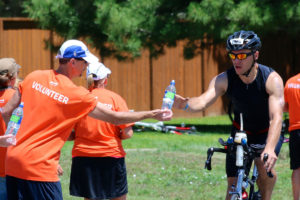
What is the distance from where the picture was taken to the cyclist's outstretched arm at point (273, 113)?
607 centimetres

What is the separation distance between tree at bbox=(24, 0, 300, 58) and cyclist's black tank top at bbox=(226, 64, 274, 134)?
9591 mm

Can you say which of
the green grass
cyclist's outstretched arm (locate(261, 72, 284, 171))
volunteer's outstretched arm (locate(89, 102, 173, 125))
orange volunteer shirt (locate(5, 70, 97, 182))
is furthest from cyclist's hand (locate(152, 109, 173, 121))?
the green grass

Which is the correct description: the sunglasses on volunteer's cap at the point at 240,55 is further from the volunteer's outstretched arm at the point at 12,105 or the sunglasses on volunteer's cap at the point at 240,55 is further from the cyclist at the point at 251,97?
the volunteer's outstretched arm at the point at 12,105

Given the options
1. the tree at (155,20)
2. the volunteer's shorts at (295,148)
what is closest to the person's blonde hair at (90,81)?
the volunteer's shorts at (295,148)

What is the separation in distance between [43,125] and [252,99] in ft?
7.58

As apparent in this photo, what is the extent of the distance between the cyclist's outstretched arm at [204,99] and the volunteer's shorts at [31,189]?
1.80 meters

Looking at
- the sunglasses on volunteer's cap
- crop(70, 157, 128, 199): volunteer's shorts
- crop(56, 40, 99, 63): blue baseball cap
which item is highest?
crop(56, 40, 99, 63): blue baseball cap

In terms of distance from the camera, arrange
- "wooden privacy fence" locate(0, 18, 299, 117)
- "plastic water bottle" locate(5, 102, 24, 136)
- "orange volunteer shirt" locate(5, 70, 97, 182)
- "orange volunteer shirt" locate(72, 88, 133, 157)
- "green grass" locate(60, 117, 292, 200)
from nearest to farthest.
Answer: "plastic water bottle" locate(5, 102, 24, 136) → "orange volunteer shirt" locate(5, 70, 97, 182) → "orange volunteer shirt" locate(72, 88, 133, 157) → "green grass" locate(60, 117, 292, 200) → "wooden privacy fence" locate(0, 18, 299, 117)

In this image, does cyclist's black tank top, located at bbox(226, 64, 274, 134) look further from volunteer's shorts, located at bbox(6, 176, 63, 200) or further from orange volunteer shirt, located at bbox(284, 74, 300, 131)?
volunteer's shorts, located at bbox(6, 176, 63, 200)

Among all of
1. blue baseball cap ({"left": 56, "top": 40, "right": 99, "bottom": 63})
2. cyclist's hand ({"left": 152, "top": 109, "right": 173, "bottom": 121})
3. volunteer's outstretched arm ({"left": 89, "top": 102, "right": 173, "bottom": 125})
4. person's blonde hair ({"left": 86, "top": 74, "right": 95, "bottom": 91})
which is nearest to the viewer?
blue baseball cap ({"left": 56, "top": 40, "right": 99, "bottom": 63})

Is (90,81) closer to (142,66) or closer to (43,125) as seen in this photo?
(43,125)

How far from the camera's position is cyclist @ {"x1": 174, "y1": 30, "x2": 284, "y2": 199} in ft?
20.7

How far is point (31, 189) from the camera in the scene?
16.7ft

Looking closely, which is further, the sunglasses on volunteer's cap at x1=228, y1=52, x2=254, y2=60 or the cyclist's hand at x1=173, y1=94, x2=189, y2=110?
the cyclist's hand at x1=173, y1=94, x2=189, y2=110
